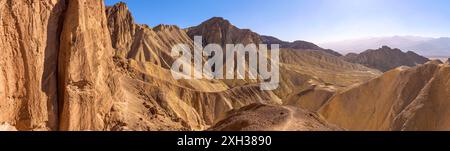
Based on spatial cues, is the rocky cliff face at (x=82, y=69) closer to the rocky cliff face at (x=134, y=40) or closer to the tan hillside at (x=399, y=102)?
the tan hillside at (x=399, y=102)

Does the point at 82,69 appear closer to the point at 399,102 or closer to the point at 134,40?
the point at 399,102

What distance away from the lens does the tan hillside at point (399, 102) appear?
2827 centimetres

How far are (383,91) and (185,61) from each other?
68.4 metres

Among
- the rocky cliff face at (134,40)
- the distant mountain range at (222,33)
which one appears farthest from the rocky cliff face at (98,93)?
the distant mountain range at (222,33)

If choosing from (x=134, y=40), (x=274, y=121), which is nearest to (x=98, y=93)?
(x=274, y=121)

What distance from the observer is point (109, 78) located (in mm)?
25156

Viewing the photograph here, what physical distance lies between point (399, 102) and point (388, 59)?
121 m

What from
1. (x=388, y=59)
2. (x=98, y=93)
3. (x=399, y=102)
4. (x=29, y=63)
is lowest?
(x=399, y=102)

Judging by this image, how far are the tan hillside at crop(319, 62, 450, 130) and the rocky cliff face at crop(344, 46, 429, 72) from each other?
107418mm

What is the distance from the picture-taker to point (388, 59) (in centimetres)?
14562

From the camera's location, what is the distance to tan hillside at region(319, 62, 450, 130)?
28.3 meters

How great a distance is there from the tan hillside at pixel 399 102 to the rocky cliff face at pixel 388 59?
4229 inches

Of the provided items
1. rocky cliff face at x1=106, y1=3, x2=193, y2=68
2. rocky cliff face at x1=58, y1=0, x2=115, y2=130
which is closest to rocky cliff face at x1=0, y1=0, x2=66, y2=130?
rocky cliff face at x1=58, y1=0, x2=115, y2=130
